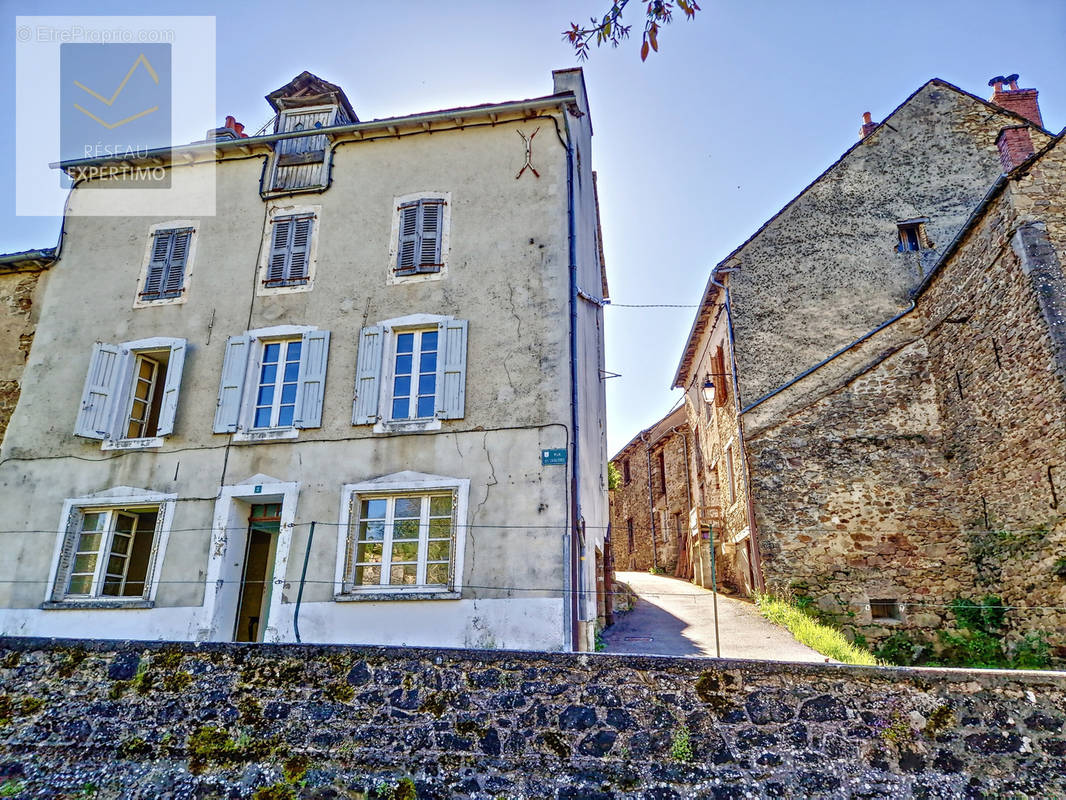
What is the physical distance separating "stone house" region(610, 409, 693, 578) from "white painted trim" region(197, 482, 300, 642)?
12071mm

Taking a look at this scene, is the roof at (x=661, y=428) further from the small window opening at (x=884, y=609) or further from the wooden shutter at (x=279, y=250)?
the wooden shutter at (x=279, y=250)

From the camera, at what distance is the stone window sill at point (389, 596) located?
8.80 meters

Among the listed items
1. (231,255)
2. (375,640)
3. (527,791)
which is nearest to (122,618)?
(375,640)

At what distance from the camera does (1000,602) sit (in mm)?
10906

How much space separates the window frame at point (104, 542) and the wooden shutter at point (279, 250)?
3.60 meters

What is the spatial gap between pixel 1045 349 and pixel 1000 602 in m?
3.91

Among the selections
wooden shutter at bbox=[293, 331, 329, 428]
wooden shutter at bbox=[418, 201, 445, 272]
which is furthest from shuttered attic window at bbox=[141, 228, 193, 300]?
wooden shutter at bbox=[418, 201, 445, 272]

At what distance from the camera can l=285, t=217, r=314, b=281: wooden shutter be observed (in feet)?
36.4

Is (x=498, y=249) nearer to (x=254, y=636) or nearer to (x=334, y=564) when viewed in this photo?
(x=334, y=564)

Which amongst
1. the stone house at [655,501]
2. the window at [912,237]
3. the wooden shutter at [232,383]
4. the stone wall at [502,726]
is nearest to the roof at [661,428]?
the stone house at [655,501]

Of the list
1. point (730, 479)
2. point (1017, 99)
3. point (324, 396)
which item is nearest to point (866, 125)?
point (1017, 99)

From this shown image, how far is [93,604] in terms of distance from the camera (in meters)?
9.66

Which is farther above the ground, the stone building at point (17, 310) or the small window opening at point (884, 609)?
the stone building at point (17, 310)

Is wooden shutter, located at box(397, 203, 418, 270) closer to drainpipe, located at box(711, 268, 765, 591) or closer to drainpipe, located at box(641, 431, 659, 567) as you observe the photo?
drainpipe, located at box(711, 268, 765, 591)
